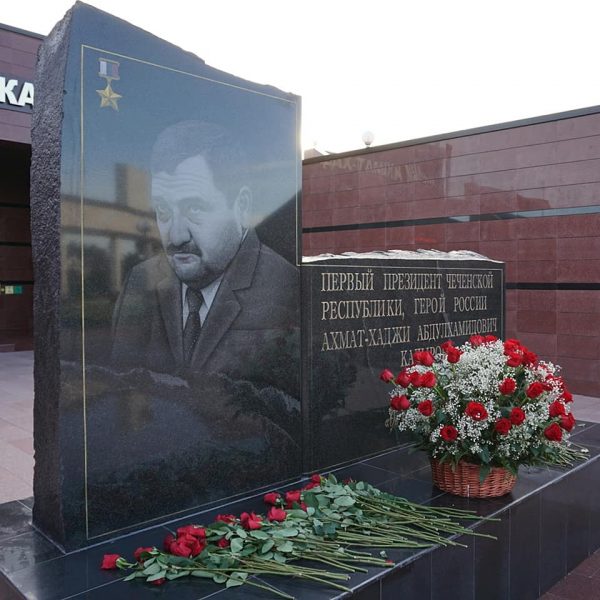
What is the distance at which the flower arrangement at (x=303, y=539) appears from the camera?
2512 millimetres

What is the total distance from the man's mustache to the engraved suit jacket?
0.21 ft

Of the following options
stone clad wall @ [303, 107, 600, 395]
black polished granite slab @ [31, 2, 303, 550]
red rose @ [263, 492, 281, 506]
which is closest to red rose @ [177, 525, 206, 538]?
black polished granite slab @ [31, 2, 303, 550]

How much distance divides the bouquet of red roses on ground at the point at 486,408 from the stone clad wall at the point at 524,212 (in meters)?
5.94

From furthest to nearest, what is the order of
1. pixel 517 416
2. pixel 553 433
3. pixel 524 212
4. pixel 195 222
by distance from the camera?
pixel 524 212 < pixel 195 222 < pixel 553 433 < pixel 517 416

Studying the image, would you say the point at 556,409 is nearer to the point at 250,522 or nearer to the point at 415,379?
the point at 415,379

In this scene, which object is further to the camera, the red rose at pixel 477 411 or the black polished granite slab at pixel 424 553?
the red rose at pixel 477 411

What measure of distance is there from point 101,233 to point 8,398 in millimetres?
6240

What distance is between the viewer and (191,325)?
336cm

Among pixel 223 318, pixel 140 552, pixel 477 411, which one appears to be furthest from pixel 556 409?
pixel 140 552

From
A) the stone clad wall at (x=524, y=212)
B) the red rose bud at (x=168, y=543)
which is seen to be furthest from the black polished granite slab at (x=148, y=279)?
the stone clad wall at (x=524, y=212)

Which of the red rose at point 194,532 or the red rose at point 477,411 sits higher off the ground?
the red rose at point 477,411

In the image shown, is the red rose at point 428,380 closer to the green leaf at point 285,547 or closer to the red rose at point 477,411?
the red rose at point 477,411

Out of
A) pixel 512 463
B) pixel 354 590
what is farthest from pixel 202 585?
pixel 512 463

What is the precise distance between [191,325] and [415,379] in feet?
4.07
